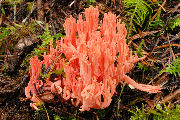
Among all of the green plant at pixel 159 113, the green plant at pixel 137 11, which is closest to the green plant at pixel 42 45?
the green plant at pixel 137 11

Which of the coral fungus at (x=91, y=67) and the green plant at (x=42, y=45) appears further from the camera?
the green plant at (x=42, y=45)

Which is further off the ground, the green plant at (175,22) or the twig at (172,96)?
the green plant at (175,22)

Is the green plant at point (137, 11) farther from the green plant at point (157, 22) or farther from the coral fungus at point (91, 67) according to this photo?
Answer: the coral fungus at point (91, 67)

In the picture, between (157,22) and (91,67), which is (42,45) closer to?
(91,67)

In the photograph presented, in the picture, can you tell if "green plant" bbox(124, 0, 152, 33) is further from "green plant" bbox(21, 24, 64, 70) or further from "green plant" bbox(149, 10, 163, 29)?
"green plant" bbox(21, 24, 64, 70)

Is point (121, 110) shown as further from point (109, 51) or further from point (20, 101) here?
point (20, 101)

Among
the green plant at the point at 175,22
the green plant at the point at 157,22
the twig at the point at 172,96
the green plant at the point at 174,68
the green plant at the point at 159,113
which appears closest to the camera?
the green plant at the point at 159,113
